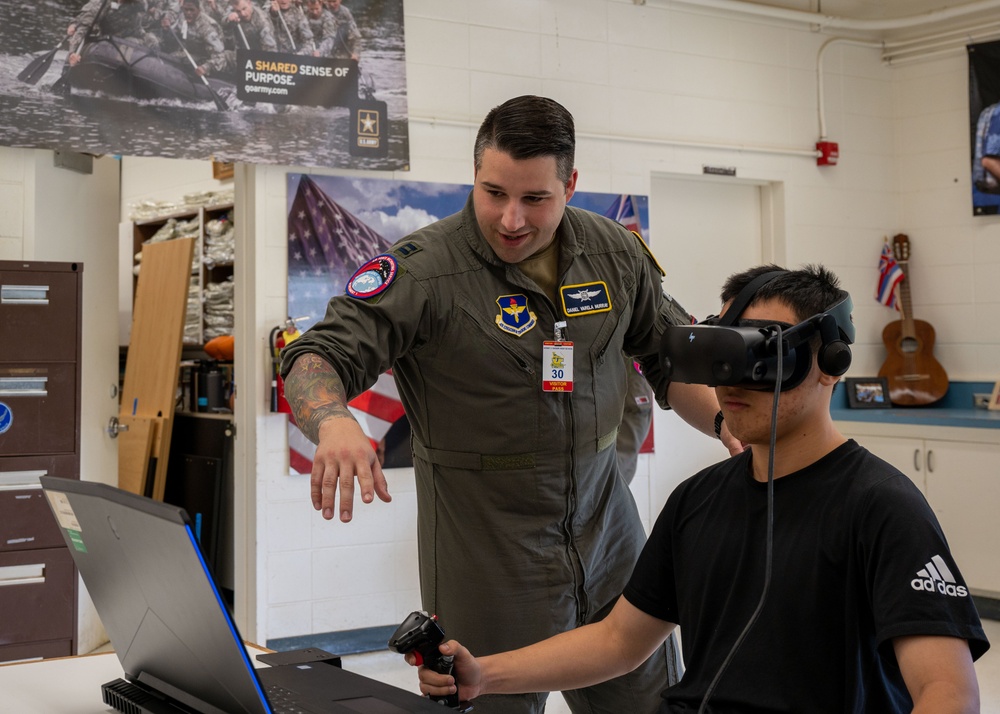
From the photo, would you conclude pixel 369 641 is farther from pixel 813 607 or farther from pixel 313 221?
pixel 813 607

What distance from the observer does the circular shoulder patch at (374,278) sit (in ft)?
6.39

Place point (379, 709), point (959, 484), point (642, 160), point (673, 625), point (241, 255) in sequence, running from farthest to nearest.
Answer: point (642, 160) → point (959, 484) → point (241, 255) → point (673, 625) → point (379, 709)

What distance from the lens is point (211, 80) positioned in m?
4.10

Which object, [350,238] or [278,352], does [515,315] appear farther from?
[350,238]

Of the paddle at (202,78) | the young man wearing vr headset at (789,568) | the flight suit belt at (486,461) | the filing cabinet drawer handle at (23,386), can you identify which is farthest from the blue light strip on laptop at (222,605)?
the paddle at (202,78)

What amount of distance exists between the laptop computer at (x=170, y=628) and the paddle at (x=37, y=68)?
9.77 feet

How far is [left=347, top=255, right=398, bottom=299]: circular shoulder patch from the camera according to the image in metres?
1.95

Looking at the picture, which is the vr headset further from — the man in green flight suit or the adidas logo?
the man in green flight suit

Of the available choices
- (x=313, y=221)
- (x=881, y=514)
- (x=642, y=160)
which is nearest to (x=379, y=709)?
(x=881, y=514)

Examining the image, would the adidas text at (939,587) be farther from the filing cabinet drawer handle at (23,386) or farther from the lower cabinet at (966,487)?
the lower cabinet at (966,487)

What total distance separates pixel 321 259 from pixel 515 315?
258cm

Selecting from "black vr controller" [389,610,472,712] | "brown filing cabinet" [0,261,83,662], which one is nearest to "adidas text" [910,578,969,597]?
"black vr controller" [389,610,472,712]

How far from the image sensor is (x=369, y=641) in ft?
15.1

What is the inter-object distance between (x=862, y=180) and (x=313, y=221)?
322 cm
